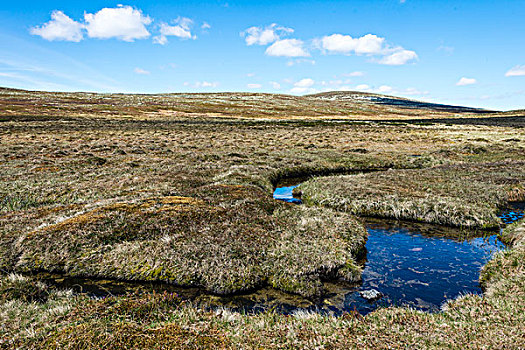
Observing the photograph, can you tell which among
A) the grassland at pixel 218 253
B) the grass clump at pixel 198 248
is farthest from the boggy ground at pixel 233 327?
the grass clump at pixel 198 248

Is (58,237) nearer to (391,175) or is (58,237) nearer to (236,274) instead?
(236,274)

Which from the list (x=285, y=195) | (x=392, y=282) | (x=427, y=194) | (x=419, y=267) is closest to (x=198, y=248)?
(x=392, y=282)

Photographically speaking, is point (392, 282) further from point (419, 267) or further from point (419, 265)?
point (419, 265)

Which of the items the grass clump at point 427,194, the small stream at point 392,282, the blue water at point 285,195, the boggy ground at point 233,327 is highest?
the grass clump at point 427,194

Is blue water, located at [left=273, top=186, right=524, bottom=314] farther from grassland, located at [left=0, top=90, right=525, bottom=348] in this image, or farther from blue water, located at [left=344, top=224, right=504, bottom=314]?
grassland, located at [left=0, top=90, right=525, bottom=348]

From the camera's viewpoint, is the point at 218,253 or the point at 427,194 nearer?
the point at 218,253

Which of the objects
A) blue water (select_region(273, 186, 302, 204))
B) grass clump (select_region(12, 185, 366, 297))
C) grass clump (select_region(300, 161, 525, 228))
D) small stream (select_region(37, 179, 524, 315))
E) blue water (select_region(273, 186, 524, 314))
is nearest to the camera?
small stream (select_region(37, 179, 524, 315))

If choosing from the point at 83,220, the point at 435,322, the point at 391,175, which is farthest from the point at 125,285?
the point at 391,175

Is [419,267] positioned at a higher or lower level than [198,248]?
lower

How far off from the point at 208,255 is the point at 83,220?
6.35 metres

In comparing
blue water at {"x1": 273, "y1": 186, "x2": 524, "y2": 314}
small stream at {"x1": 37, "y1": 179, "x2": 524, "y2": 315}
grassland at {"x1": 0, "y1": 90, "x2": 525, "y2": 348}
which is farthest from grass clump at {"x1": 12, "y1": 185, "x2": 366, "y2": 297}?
blue water at {"x1": 273, "y1": 186, "x2": 524, "y2": 314}

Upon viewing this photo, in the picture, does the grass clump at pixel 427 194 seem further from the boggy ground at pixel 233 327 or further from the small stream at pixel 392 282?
the boggy ground at pixel 233 327

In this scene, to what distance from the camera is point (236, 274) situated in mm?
10555

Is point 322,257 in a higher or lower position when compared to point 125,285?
higher
